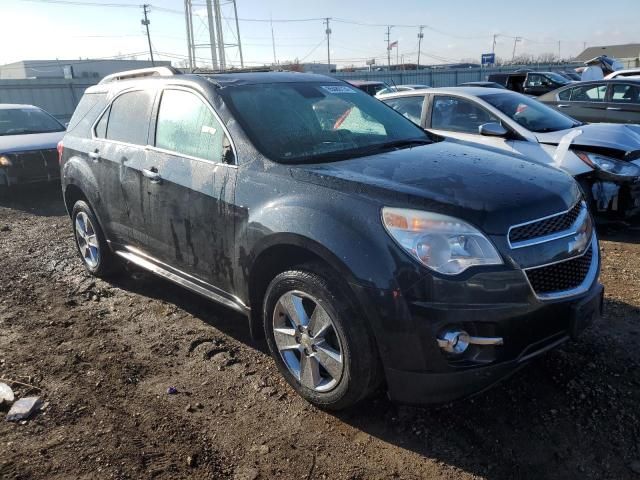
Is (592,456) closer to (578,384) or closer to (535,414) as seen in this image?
(535,414)

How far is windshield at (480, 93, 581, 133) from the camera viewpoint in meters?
6.18

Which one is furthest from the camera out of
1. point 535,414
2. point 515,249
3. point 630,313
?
point 630,313

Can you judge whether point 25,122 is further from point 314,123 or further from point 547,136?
point 547,136

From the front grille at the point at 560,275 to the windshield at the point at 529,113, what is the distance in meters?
3.80

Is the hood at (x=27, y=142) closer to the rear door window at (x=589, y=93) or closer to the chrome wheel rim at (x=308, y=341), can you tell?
the chrome wheel rim at (x=308, y=341)

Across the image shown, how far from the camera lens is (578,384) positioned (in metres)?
2.98

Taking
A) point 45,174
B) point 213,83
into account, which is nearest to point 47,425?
point 213,83

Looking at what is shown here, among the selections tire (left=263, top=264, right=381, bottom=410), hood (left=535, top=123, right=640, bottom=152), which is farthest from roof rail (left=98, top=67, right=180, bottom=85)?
hood (left=535, top=123, right=640, bottom=152)

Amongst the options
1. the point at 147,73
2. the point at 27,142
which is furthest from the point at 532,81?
the point at 147,73

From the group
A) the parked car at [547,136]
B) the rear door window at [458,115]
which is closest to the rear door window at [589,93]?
the parked car at [547,136]

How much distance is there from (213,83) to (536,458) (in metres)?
2.94

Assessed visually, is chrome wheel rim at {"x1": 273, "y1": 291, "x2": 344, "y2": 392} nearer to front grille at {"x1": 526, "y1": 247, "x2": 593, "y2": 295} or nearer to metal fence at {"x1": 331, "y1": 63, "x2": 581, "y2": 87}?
front grille at {"x1": 526, "y1": 247, "x2": 593, "y2": 295}

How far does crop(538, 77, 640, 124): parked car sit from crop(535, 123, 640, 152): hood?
3.25 metres

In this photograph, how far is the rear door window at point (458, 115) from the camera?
6.39 m
